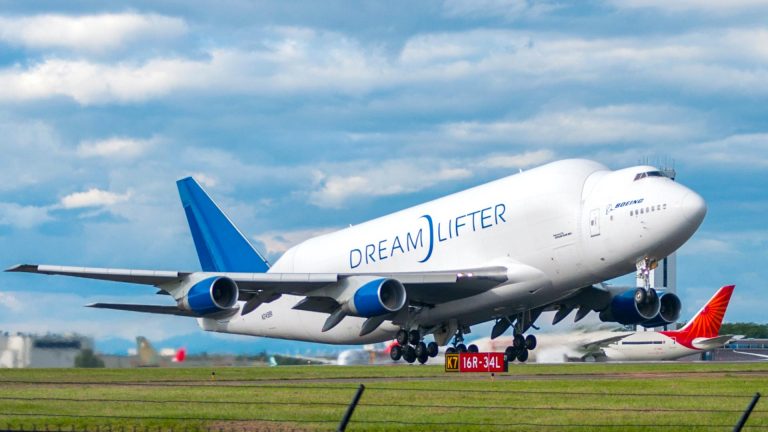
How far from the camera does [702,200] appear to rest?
39.9 m

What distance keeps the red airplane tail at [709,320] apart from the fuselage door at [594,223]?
38275 millimetres

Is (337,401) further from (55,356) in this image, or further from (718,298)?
(718,298)

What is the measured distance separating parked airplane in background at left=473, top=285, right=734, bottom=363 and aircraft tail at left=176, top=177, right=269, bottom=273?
761 inches

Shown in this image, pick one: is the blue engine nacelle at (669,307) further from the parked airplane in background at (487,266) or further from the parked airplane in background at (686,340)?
the parked airplane in background at (686,340)

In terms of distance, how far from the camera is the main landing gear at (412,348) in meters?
46.2

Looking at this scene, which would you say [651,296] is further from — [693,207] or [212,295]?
[212,295]

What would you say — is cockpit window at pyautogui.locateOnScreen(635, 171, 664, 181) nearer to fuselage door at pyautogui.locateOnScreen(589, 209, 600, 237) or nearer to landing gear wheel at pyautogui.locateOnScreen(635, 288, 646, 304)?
fuselage door at pyautogui.locateOnScreen(589, 209, 600, 237)

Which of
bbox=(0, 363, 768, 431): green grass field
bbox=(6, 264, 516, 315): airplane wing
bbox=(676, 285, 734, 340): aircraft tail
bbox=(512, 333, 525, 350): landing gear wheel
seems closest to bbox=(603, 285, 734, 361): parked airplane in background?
bbox=(676, 285, 734, 340): aircraft tail

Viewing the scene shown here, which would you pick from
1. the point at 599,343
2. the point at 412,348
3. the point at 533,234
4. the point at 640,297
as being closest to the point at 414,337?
the point at 412,348

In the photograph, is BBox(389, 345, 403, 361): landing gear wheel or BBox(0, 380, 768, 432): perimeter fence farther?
BBox(389, 345, 403, 361): landing gear wheel

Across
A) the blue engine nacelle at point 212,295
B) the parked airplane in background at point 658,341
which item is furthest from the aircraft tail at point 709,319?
the blue engine nacelle at point 212,295

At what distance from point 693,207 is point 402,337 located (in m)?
13.6

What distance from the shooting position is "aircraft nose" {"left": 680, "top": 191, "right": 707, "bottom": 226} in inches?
1540

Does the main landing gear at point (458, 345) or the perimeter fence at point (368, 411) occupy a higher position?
the main landing gear at point (458, 345)
